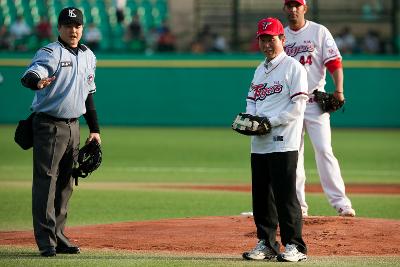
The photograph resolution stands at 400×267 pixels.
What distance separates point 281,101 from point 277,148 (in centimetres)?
38

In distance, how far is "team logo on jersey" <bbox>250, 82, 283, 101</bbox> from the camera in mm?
7402

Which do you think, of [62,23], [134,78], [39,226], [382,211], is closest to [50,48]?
[62,23]

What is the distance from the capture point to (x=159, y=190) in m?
13.8

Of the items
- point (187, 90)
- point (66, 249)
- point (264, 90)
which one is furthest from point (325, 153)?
point (187, 90)

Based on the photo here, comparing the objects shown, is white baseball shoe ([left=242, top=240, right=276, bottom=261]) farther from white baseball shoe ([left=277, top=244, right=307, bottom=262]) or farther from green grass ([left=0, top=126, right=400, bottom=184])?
green grass ([left=0, top=126, right=400, bottom=184])

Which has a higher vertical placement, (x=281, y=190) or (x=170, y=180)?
(x=281, y=190)

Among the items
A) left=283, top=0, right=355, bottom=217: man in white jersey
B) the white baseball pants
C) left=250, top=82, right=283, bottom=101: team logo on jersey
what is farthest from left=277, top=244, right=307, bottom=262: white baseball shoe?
the white baseball pants

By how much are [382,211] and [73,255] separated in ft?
17.2

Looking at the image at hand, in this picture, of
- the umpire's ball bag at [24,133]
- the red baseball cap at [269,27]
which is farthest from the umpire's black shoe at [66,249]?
the red baseball cap at [269,27]

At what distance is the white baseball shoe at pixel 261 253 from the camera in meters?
7.43

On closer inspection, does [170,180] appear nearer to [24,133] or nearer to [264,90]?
[24,133]

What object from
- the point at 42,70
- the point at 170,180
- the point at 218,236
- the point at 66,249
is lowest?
the point at 170,180

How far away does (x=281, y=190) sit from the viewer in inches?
286

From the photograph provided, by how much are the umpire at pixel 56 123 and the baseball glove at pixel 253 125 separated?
1.37 m
